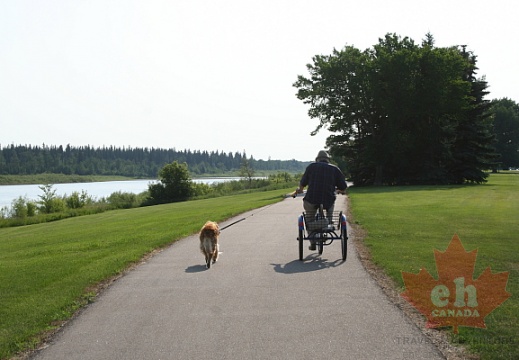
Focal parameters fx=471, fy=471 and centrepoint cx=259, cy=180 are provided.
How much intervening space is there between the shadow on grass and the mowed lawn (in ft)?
3.25

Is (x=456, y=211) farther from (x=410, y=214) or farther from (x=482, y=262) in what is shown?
(x=482, y=262)

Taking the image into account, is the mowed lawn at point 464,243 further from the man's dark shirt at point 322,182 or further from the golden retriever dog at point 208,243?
the golden retriever dog at point 208,243

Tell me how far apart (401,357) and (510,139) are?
326ft

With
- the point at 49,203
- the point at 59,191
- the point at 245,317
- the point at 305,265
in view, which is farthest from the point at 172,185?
the point at 245,317

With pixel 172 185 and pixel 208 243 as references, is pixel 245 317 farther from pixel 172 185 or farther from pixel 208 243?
pixel 172 185

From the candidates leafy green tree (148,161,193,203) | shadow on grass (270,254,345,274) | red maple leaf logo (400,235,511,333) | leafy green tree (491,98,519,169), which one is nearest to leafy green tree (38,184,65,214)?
leafy green tree (148,161,193,203)

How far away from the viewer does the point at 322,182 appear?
31.0 feet

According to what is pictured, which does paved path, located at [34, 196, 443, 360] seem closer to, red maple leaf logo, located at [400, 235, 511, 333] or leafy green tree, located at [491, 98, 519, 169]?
red maple leaf logo, located at [400, 235, 511, 333]

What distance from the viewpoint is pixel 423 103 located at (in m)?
45.1

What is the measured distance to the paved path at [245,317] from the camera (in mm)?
4926

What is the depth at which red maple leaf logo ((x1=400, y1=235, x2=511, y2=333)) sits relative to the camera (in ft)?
18.9

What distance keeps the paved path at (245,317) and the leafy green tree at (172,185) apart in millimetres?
59131

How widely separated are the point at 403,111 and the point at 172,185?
119ft

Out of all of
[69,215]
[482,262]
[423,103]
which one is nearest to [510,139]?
[423,103]
